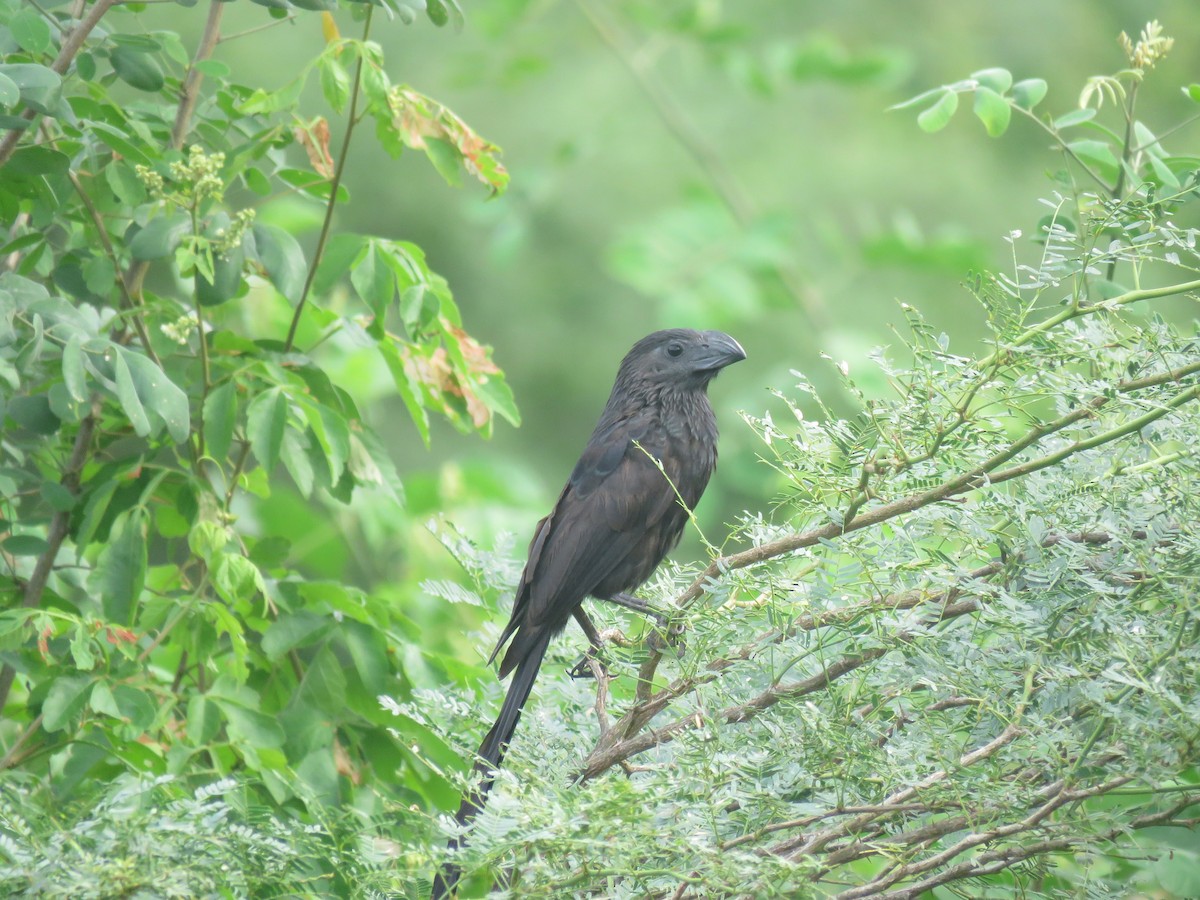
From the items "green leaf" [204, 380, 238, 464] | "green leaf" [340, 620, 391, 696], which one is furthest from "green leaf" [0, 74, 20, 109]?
"green leaf" [340, 620, 391, 696]

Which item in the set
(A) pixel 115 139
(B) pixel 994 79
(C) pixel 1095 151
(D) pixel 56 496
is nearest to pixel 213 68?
(A) pixel 115 139

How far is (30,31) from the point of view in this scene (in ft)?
5.05

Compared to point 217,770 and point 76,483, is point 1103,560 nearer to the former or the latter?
point 217,770

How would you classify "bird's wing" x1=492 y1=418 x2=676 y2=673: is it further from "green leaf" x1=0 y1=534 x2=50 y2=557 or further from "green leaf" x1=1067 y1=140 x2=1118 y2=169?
"green leaf" x1=1067 y1=140 x2=1118 y2=169

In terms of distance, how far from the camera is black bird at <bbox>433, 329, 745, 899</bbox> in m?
2.21

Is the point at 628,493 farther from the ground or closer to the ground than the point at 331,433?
farther from the ground

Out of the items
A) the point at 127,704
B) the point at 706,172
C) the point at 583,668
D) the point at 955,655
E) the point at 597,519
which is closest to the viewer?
the point at 955,655

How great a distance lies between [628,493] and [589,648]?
2.00 ft

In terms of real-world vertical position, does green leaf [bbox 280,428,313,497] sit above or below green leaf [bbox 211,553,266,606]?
above

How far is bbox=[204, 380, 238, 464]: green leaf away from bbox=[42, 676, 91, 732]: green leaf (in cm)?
36

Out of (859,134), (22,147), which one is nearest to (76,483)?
(22,147)

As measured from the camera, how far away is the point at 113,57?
1751mm

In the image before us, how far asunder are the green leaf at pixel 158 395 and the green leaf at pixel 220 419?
14 centimetres

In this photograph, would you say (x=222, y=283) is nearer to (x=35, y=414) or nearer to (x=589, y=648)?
(x=35, y=414)
